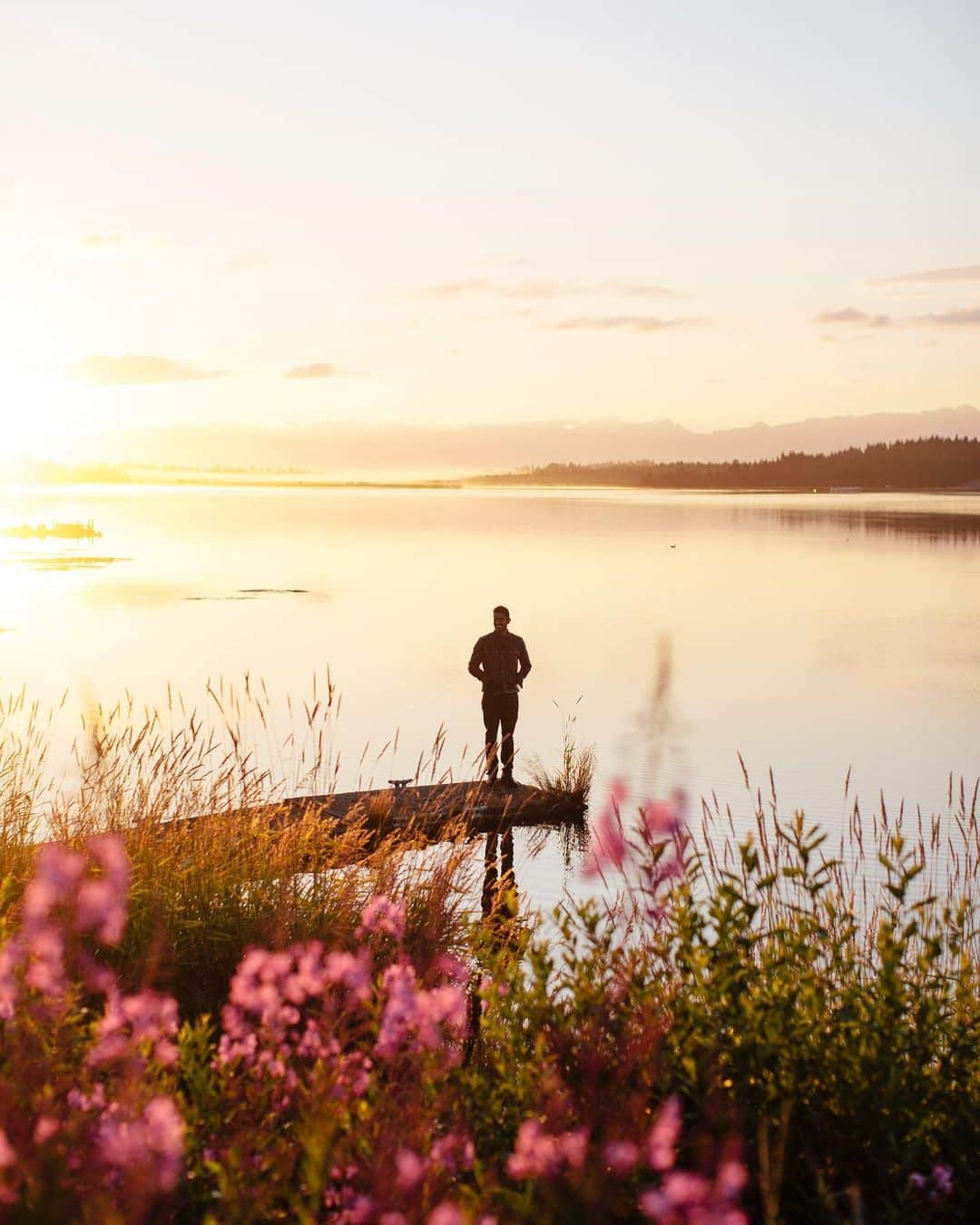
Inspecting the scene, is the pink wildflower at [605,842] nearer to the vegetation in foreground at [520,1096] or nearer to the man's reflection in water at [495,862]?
the man's reflection in water at [495,862]

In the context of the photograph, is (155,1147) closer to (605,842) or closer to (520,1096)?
(520,1096)

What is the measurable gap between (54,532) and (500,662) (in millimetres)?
113291

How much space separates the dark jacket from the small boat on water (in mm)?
107628

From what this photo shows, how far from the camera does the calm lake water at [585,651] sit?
3025cm

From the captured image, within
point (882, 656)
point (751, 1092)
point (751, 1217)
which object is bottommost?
point (882, 656)

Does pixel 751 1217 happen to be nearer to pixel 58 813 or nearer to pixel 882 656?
pixel 58 813

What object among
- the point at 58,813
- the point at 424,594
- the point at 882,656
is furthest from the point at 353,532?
the point at 58,813

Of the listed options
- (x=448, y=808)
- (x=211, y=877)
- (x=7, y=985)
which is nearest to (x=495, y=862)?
(x=448, y=808)

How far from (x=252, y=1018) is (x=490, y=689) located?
11701 millimetres

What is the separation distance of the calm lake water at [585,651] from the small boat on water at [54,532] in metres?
12.0

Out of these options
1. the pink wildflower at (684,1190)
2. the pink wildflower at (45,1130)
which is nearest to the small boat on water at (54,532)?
the pink wildflower at (45,1130)

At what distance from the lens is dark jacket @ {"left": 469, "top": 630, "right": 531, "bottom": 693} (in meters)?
18.3

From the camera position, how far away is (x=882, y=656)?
51.2m

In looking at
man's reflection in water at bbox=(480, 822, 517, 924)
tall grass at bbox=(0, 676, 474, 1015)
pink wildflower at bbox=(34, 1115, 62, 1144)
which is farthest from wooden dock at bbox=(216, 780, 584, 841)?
pink wildflower at bbox=(34, 1115, 62, 1144)
